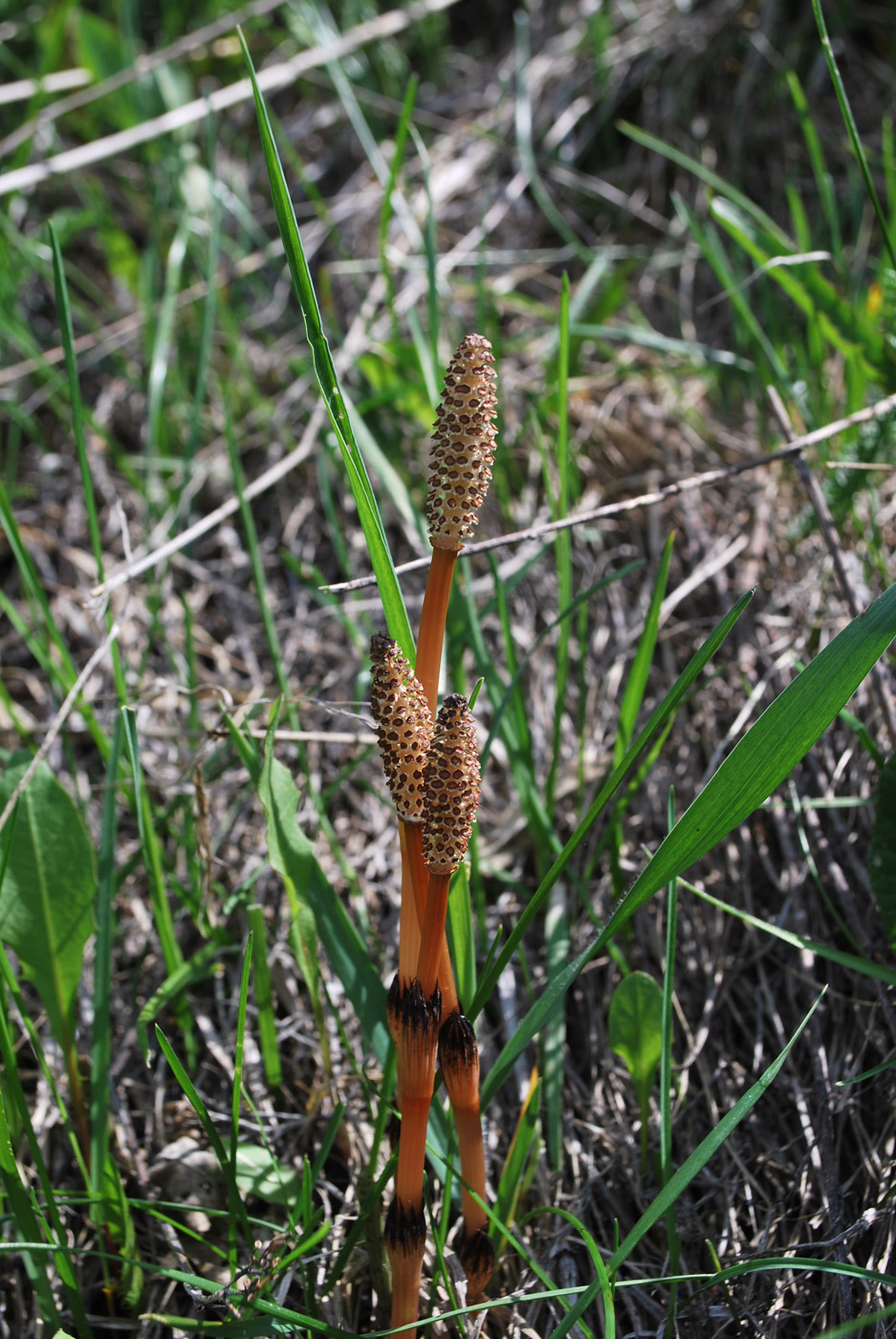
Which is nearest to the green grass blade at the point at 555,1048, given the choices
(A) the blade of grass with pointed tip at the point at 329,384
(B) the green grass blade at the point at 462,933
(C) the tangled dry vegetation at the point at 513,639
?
(C) the tangled dry vegetation at the point at 513,639

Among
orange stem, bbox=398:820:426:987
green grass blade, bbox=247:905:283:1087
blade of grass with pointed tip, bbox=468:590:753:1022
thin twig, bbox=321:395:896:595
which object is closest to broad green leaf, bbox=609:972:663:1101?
blade of grass with pointed tip, bbox=468:590:753:1022

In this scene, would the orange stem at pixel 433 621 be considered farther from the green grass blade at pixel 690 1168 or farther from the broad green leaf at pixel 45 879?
the broad green leaf at pixel 45 879

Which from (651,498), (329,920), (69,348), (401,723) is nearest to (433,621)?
(401,723)

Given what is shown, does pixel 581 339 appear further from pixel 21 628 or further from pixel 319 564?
pixel 21 628

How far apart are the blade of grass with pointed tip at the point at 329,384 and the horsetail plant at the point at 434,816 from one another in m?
0.12

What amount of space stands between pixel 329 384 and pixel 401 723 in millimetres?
408

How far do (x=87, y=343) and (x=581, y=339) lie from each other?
55.7 inches

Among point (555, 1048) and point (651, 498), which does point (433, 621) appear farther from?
point (555, 1048)

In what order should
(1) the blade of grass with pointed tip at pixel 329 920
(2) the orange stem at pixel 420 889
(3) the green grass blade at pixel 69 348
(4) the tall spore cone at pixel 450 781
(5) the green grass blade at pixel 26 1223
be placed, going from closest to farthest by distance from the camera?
(4) the tall spore cone at pixel 450 781 < (2) the orange stem at pixel 420 889 < (5) the green grass blade at pixel 26 1223 < (1) the blade of grass with pointed tip at pixel 329 920 < (3) the green grass blade at pixel 69 348

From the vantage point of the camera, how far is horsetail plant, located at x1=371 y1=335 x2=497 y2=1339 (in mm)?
936

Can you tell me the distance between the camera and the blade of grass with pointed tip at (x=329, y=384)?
106 cm

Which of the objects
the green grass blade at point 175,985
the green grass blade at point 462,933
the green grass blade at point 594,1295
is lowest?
the green grass blade at point 594,1295

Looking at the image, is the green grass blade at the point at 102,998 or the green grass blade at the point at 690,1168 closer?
the green grass blade at the point at 690,1168

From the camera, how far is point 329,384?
112 cm
